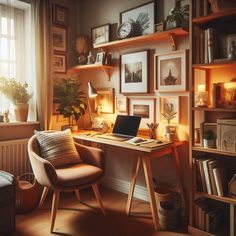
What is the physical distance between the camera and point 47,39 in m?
3.02

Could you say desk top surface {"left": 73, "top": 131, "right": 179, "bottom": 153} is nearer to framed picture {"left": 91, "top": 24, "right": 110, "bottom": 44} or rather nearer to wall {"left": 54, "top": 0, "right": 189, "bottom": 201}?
wall {"left": 54, "top": 0, "right": 189, "bottom": 201}

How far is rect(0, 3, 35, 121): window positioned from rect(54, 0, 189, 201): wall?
731 millimetres

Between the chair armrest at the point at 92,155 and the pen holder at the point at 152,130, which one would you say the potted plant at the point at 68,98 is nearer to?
the chair armrest at the point at 92,155

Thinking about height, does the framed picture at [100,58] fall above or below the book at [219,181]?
above

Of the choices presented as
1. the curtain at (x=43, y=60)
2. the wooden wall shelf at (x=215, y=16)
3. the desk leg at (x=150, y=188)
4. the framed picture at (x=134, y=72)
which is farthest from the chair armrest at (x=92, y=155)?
the wooden wall shelf at (x=215, y=16)

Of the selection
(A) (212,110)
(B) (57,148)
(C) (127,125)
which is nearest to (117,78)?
(C) (127,125)

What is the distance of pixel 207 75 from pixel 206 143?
650 millimetres

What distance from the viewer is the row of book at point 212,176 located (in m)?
2.05

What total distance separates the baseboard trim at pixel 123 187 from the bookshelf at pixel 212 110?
2.52ft

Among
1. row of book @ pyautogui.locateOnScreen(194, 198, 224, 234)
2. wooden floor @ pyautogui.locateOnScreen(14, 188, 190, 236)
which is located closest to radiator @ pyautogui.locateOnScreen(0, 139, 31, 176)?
wooden floor @ pyautogui.locateOnScreen(14, 188, 190, 236)

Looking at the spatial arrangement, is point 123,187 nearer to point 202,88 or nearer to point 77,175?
point 77,175

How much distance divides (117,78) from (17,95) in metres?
1.18

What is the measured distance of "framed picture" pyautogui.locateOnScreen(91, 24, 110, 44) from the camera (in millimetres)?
3170

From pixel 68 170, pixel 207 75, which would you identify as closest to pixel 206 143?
pixel 207 75
